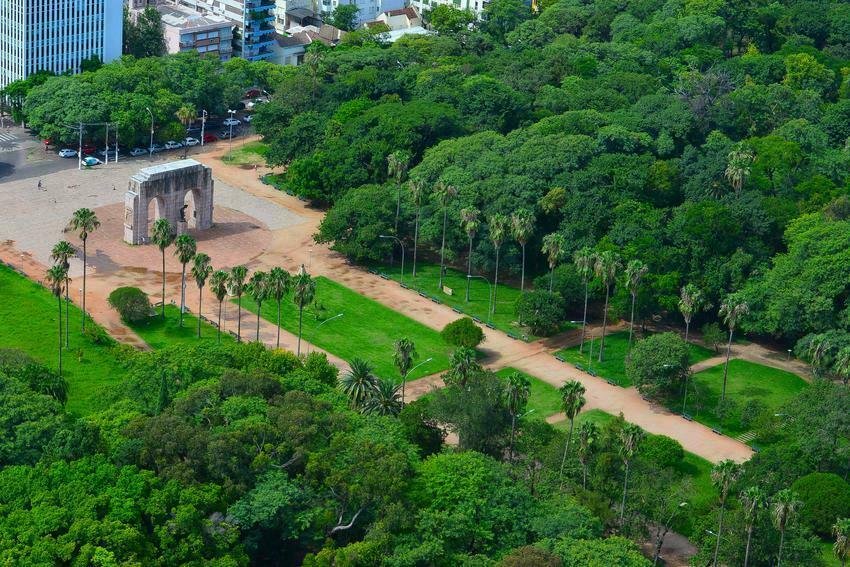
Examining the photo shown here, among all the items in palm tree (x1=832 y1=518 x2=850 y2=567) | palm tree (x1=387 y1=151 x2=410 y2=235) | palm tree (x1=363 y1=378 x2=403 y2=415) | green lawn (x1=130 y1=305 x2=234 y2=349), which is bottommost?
green lawn (x1=130 y1=305 x2=234 y2=349)

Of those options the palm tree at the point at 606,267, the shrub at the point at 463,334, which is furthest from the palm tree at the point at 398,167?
the palm tree at the point at 606,267

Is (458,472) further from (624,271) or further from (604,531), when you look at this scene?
(624,271)

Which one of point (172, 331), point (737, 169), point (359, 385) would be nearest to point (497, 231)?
point (737, 169)

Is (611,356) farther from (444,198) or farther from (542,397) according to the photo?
(444,198)

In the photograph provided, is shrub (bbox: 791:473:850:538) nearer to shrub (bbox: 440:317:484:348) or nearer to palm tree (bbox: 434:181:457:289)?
shrub (bbox: 440:317:484:348)

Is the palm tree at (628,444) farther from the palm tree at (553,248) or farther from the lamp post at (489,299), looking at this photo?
the lamp post at (489,299)

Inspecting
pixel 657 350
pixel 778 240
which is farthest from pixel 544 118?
pixel 657 350

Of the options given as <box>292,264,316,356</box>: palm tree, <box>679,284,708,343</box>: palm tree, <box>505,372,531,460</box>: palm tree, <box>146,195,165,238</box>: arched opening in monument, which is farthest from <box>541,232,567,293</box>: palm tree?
<box>146,195,165,238</box>: arched opening in monument

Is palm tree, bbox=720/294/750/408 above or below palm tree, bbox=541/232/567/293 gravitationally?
below
